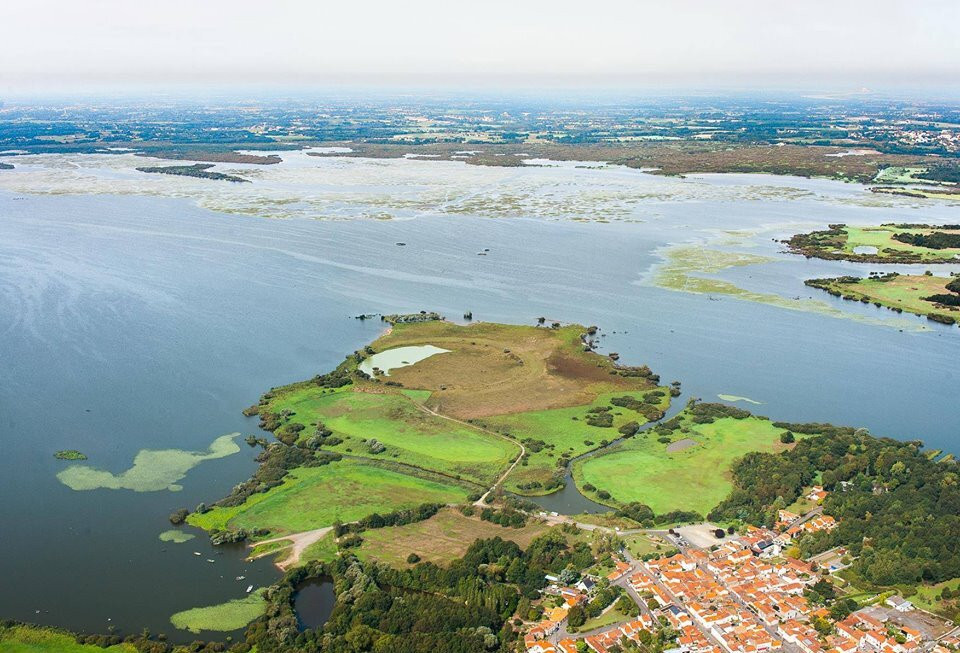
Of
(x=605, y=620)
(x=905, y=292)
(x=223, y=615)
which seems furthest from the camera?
(x=905, y=292)

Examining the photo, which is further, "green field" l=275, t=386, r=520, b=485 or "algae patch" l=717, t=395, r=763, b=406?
"algae patch" l=717, t=395, r=763, b=406

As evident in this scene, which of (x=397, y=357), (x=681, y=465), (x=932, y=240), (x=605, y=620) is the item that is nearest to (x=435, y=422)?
(x=397, y=357)

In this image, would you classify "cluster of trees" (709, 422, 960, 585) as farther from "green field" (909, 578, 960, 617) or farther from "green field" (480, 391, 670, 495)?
"green field" (480, 391, 670, 495)

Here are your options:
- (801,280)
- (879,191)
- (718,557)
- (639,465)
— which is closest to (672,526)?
(718,557)

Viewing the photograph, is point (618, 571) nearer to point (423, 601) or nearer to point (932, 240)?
point (423, 601)

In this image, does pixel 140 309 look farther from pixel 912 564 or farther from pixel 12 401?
pixel 912 564

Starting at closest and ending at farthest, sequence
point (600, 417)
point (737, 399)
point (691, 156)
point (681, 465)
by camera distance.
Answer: point (681, 465), point (600, 417), point (737, 399), point (691, 156)

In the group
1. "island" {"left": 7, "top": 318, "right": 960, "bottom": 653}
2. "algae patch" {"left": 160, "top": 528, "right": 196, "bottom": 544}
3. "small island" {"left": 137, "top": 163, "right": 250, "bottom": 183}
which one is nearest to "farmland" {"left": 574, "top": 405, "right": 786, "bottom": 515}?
"island" {"left": 7, "top": 318, "right": 960, "bottom": 653}
